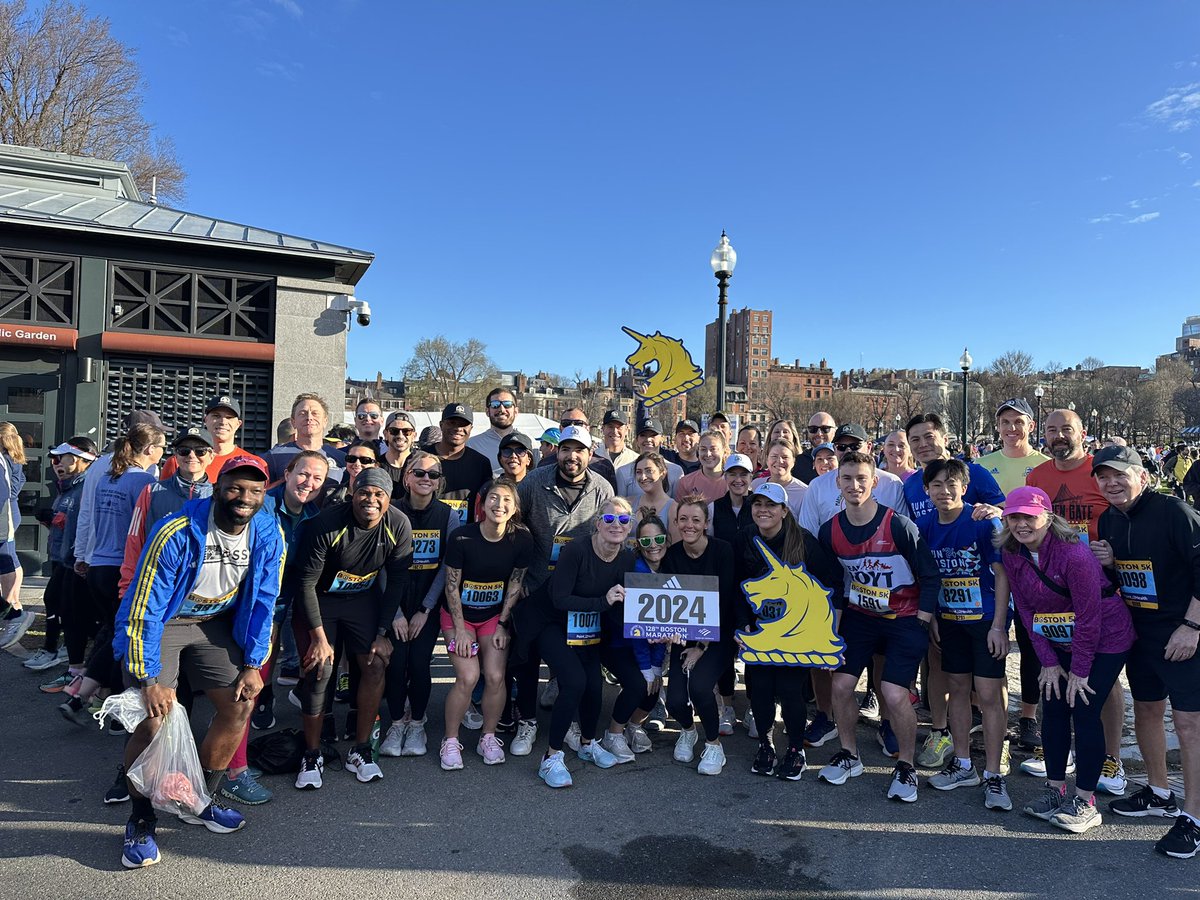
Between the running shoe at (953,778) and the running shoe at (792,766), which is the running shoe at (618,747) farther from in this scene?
the running shoe at (953,778)

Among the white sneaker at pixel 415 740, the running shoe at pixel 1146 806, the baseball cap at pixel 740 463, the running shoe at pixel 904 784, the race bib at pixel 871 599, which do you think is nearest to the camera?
the running shoe at pixel 1146 806

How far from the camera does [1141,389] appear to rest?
7894 cm

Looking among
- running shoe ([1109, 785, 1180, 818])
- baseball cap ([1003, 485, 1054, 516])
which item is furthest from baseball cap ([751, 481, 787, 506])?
running shoe ([1109, 785, 1180, 818])

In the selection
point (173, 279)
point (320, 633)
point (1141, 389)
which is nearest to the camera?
point (320, 633)

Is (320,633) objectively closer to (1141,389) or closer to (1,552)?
(1,552)

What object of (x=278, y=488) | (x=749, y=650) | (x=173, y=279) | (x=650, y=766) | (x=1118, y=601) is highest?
(x=173, y=279)

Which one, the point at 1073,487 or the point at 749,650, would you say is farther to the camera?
the point at 1073,487

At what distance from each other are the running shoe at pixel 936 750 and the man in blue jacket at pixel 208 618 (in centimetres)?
441

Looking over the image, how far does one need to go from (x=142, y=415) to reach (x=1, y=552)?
10.6 ft

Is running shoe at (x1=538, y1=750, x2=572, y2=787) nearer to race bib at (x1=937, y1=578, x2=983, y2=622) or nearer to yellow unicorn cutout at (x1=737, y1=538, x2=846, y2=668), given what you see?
yellow unicorn cutout at (x1=737, y1=538, x2=846, y2=668)

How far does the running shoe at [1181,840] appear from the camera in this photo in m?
3.82

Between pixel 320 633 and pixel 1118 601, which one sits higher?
pixel 1118 601

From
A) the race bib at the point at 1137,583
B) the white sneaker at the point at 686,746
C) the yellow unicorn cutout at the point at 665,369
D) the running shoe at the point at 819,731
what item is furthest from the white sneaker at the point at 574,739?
the yellow unicorn cutout at the point at 665,369

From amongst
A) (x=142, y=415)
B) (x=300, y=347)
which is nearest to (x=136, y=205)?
(x=300, y=347)
